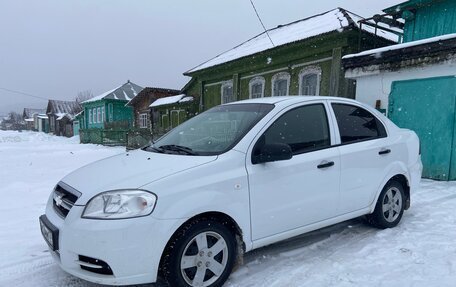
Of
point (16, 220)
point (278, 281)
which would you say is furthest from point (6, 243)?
point (278, 281)

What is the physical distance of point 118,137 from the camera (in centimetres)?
2380

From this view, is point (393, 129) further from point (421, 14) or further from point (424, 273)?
point (421, 14)

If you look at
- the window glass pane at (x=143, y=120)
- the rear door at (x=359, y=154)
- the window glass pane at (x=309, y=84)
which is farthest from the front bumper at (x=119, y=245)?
the window glass pane at (x=143, y=120)

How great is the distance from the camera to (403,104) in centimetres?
773

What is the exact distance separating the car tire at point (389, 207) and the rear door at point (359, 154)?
0.23m

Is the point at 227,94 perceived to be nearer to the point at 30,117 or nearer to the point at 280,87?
the point at 280,87

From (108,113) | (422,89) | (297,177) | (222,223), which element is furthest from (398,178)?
(108,113)

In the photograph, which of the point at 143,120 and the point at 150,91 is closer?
the point at 150,91

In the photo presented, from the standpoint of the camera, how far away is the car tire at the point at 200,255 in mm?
2648

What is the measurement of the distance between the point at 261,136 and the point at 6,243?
340 cm

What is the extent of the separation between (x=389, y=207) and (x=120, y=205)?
3423 mm

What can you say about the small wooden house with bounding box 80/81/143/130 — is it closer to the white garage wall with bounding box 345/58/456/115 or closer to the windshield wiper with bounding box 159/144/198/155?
the white garage wall with bounding box 345/58/456/115

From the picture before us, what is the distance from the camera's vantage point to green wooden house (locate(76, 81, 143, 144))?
2756cm

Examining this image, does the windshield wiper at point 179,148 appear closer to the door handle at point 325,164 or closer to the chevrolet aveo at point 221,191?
the chevrolet aveo at point 221,191
